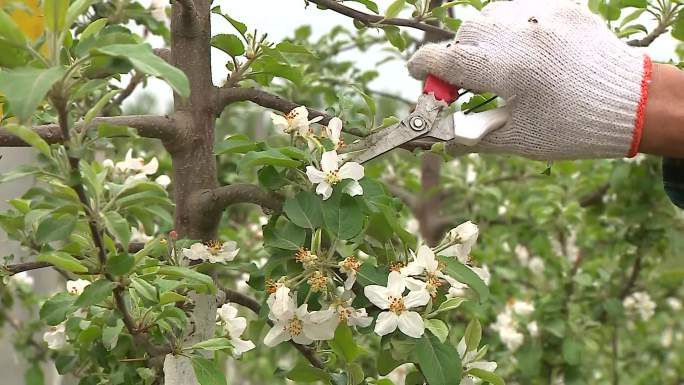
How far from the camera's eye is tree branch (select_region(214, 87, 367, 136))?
3.22ft

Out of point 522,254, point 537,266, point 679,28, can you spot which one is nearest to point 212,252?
point 679,28

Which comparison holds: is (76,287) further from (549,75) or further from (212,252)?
(549,75)

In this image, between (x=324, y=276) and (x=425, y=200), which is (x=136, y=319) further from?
(x=425, y=200)

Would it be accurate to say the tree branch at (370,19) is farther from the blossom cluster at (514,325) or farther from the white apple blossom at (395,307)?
the blossom cluster at (514,325)

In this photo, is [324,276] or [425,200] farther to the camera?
[425,200]

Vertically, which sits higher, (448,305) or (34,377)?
(448,305)

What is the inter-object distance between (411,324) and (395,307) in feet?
0.07

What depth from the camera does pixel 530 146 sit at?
1008 mm

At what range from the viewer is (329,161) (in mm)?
825

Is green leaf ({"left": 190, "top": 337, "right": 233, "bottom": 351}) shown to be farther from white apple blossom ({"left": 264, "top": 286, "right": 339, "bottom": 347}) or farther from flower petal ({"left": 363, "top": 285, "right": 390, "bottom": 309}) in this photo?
flower petal ({"left": 363, "top": 285, "right": 390, "bottom": 309})

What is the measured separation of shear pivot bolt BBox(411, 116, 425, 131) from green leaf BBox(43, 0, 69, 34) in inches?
14.8

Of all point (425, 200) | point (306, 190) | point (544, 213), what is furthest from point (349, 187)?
point (425, 200)

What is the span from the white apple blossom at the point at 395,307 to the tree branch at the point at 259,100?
0.23 metres

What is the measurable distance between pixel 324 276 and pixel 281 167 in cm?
13
